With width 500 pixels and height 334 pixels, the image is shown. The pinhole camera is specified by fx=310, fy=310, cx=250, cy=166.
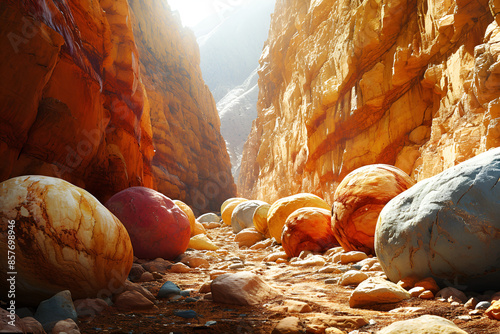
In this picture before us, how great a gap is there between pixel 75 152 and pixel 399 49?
9.64 metres

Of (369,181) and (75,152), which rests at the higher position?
(75,152)

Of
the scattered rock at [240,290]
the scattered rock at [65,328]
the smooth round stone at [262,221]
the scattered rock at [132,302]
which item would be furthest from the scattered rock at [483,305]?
the smooth round stone at [262,221]

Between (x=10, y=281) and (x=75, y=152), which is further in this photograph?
(x=75, y=152)

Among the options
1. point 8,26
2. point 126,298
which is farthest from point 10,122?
point 126,298

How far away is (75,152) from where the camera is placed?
17.2 ft

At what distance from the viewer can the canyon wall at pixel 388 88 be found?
23.2 feet

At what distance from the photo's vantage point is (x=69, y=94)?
4789 millimetres

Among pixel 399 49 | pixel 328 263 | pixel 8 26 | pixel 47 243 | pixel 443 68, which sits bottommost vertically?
pixel 328 263

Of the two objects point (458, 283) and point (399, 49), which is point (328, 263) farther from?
point (399, 49)

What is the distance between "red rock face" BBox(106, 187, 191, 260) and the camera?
5156 mm

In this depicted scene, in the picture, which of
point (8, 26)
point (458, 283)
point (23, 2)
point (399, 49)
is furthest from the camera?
point (399, 49)

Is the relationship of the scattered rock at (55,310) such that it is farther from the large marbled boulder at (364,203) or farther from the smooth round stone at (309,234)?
the smooth round stone at (309,234)

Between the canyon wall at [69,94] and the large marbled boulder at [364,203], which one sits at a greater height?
the canyon wall at [69,94]

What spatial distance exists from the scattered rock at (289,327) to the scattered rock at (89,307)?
1.43 meters
